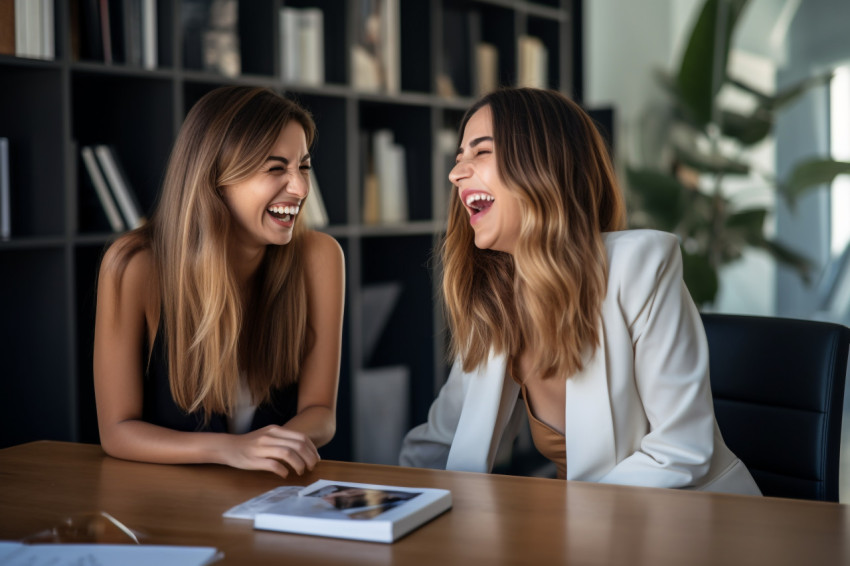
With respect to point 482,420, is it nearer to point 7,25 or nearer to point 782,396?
point 782,396

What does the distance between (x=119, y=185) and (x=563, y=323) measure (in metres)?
1.39

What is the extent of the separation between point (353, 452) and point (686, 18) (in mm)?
2695

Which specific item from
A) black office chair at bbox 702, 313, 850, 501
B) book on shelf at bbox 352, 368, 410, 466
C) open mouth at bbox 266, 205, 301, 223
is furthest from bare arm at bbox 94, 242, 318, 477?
book on shelf at bbox 352, 368, 410, 466

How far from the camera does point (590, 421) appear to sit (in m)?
1.49

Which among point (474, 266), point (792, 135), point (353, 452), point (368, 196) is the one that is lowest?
point (353, 452)

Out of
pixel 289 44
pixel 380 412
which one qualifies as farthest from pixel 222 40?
pixel 380 412

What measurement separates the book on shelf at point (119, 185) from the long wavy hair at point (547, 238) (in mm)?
1089

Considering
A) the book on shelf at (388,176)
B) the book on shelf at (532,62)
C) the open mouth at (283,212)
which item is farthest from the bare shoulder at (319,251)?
the book on shelf at (532,62)

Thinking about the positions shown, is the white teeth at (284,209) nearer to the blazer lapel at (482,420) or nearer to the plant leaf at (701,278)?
the blazer lapel at (482,420)

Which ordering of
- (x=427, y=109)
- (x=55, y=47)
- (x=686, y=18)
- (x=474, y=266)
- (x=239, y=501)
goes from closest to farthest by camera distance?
(x=239, y=501) < (x=474, y=266) < (x=55, y=47) < (x=427, y=109) < (x=686, y=18)

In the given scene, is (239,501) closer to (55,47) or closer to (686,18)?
(55,47)

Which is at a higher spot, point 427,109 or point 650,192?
point 427,109

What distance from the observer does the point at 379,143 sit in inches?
130

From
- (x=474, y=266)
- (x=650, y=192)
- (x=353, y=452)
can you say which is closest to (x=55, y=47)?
(x=474, y=266)
